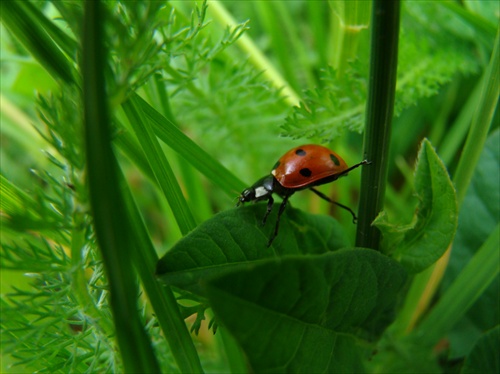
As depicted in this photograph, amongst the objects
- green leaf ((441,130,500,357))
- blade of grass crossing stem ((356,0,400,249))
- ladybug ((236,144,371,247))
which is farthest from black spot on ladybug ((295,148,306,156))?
green leaf ((441,130,500,357))

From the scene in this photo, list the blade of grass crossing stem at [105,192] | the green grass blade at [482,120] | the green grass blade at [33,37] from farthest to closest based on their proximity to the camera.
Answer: the green grass blade at [482,120] < the green grass blade at [33,37] < the blade of grass crossing stem at [105,192]

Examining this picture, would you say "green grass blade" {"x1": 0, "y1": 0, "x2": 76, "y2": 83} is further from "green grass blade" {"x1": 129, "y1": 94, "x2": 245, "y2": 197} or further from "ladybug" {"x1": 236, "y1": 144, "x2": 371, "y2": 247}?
"ladybug" {"x1": 236, "y1": 144, "x2": 371, "y2": 247}

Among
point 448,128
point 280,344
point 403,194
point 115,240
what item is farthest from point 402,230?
point 448,128

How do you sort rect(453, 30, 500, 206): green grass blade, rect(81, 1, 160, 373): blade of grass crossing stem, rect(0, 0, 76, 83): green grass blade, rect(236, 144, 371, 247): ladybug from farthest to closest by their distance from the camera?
1. rect(236, 144, 371, 247): ladybug
2. rect(453, 30, 500, 206): green grass blade
3. rect(0, 0, 76, 83): green grass blade
4. rect(81, 1, 160, 373): blade of grass crossing stem

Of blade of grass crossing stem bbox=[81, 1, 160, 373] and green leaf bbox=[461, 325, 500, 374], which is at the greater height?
blade of grass crossing stem bbox=[81, 1, 160, 373]

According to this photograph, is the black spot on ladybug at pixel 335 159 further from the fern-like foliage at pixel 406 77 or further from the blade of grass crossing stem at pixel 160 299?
the blade of grass crossing stem at pixel 160 299

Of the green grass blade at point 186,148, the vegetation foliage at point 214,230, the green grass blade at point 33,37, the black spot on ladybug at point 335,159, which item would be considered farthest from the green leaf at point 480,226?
the green grass blade at point 33,37
